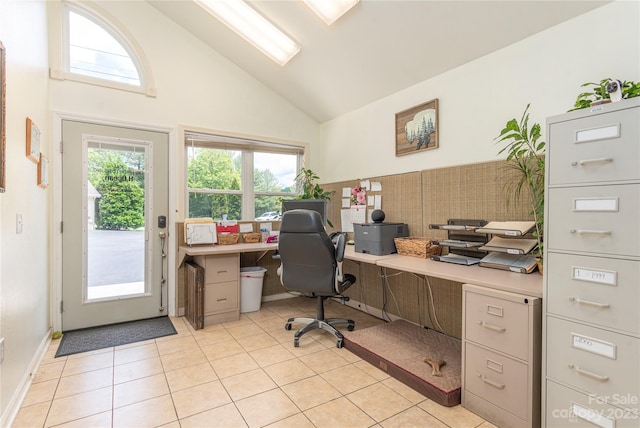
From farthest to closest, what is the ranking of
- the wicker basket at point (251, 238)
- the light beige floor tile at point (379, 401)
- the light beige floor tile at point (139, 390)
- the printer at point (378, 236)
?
the wicker basket at point (251, 238), the printer at point (378, 236), the light beige floor tile at point (139, 390), the light beige floor tile at point (379, 401)

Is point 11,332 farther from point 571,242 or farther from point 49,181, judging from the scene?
point 571,242

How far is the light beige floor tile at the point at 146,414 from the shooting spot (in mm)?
1703

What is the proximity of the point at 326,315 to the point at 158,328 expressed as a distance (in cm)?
171

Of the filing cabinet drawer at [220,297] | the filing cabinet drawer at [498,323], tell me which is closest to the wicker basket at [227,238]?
the filing cabinet drawer at [220,297]

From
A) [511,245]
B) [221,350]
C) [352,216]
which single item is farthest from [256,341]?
[511,245]

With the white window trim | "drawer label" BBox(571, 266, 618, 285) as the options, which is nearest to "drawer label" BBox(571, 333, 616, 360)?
"drawer label" BBox(571, 266, 618, 285)

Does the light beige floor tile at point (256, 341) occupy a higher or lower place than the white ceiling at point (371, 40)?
lower

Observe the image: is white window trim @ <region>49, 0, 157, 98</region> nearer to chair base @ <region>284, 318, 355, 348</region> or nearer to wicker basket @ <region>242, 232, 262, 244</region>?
wicker basket @ <region>242, 232, 262, 244</region>

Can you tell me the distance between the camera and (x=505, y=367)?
5.40 ft

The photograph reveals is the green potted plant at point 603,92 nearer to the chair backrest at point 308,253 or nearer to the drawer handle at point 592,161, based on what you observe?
the drawer handle at point 592,161

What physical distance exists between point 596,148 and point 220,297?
3.09 metres

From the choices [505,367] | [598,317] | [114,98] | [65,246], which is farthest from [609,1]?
[65,246]

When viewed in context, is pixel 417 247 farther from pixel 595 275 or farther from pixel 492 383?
pixel 595 275

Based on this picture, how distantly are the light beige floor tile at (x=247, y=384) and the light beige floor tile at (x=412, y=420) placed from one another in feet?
2.51
